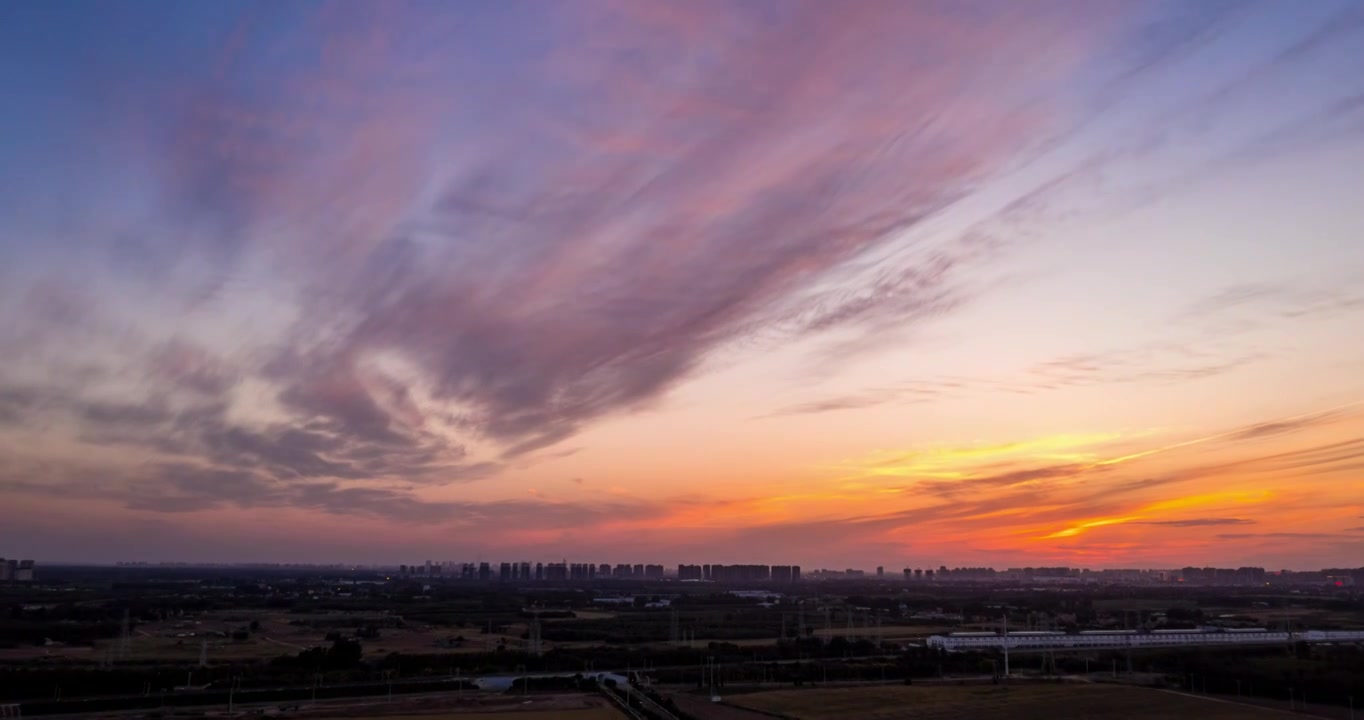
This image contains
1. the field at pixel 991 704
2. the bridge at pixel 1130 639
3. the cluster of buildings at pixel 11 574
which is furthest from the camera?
the cluster of buildings at pixel 11 574

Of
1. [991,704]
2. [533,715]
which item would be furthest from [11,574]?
[991,704]

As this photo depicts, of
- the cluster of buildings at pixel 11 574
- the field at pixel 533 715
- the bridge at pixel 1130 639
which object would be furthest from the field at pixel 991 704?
the cluster of buildings at pixel 11 574

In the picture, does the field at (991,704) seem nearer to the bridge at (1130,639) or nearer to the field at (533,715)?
the field at (533,715)

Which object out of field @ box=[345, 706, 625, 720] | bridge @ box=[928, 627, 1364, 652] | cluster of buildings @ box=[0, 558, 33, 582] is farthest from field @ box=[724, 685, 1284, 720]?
cluster of buildings @ box=[0, 558, 33, 582]

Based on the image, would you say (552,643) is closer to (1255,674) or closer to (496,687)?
(496,687)

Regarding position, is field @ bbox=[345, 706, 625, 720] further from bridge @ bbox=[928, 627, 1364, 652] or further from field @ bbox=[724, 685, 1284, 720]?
bridge @ bbox=[928, 627, 1364, 652]

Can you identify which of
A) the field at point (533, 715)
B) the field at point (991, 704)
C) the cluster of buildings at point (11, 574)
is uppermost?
the field at point (533, 715)
